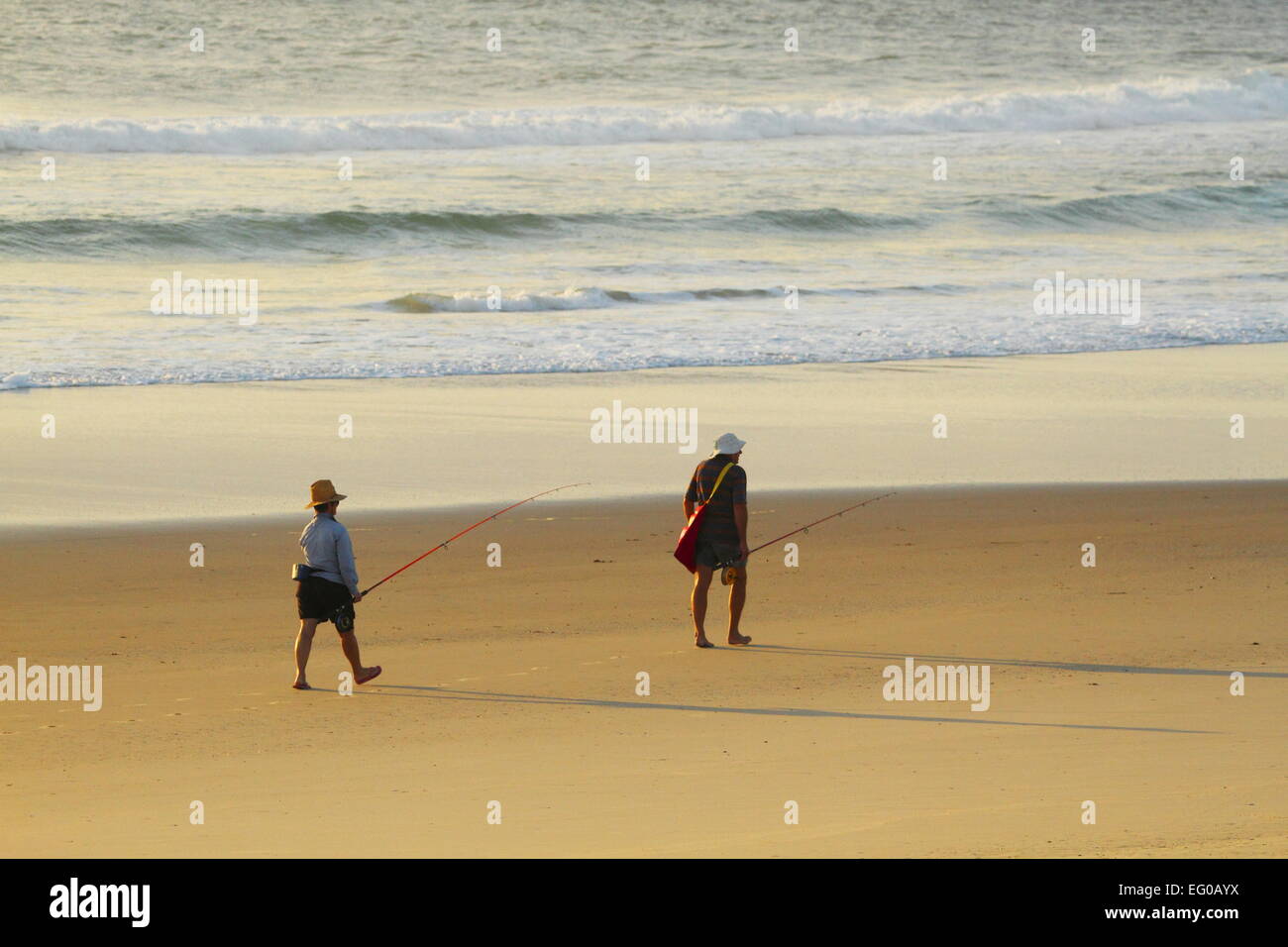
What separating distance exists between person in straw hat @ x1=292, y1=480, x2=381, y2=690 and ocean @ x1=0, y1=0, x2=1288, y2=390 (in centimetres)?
983

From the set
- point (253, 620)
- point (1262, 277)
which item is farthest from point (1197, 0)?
point (253, 620)

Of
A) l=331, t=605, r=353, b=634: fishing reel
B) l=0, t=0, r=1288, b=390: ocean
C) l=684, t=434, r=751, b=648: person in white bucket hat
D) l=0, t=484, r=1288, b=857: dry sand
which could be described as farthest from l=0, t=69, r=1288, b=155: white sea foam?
l=331, t=605, r=353, b=634: fishing reel

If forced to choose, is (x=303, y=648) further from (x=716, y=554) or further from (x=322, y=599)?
(x=716, y=554)

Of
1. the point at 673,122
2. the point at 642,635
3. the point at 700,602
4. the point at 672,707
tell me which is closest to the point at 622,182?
the point at 673,122

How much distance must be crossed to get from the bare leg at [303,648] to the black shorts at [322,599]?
40 mm

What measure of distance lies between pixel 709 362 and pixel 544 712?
11.3 metres

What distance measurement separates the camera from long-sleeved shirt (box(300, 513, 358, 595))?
809cm

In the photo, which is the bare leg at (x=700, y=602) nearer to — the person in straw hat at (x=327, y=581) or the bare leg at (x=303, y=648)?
the person in straw hat at (x=327, y=581)

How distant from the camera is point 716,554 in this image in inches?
354

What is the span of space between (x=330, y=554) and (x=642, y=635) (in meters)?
1.97

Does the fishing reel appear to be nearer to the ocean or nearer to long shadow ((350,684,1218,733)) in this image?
long shadow ((350,684,1218,733))

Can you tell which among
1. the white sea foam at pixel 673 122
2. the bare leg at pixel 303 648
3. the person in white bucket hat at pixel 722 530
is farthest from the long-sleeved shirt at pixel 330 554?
the white sea foam at pixel 673 122

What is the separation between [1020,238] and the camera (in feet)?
104

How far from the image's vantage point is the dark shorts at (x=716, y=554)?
8961mm
